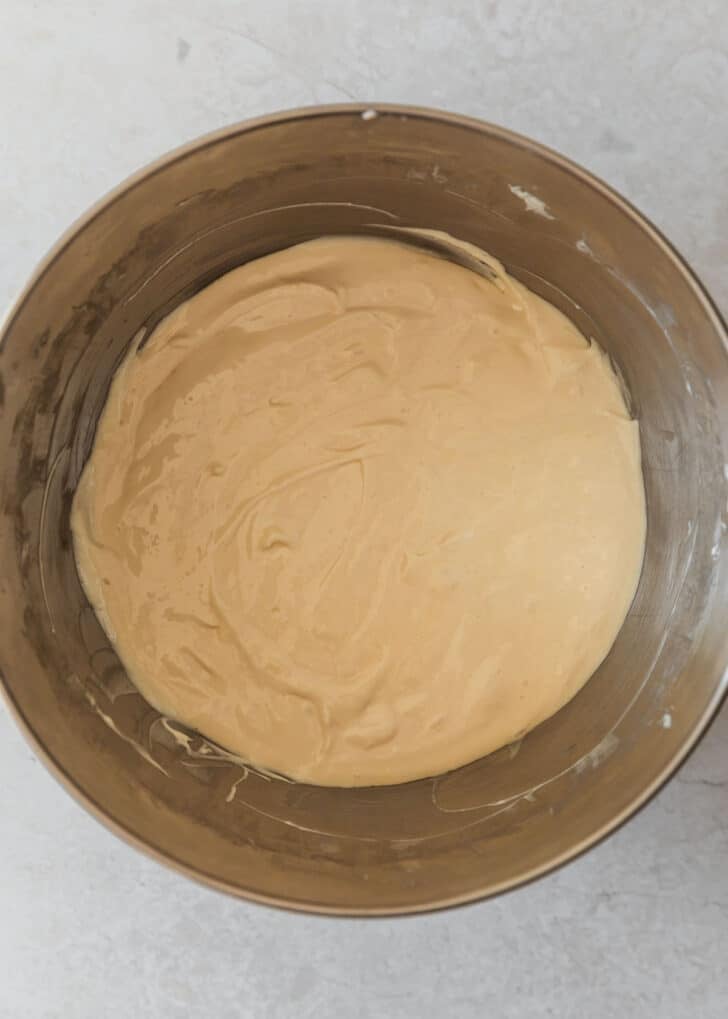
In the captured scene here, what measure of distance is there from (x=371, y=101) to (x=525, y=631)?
856 mm

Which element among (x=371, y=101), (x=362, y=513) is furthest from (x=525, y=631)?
(x=371, y=101)

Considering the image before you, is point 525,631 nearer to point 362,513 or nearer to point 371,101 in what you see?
point 362,513

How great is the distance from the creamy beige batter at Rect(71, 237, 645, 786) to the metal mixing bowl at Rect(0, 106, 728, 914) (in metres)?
0.04

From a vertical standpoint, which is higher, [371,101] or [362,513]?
[371,101]

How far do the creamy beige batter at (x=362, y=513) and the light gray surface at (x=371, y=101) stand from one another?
24 cm

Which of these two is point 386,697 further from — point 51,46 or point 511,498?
point 51,46

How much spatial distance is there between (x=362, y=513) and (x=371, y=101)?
25.0 inches

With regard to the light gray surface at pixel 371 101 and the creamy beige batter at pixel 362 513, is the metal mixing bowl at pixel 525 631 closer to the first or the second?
the creamy beige batter at pixel 362 513

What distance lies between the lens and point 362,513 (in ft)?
4.82

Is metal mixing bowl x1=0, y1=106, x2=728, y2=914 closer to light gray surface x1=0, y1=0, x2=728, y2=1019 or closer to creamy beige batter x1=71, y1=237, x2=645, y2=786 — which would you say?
creamy beige batter x1=71, y1=237, x2=645, y2=786

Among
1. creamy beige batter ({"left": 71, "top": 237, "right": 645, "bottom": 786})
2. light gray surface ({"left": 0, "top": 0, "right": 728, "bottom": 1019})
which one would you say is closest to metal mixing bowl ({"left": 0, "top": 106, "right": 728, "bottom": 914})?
creamy beige batter ({"left": 71, "top": 237, "right": 645, "bottom": 786})

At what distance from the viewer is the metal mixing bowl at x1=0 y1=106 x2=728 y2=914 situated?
115 cm

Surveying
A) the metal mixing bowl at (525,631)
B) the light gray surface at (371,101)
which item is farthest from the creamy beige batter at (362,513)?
the light gray surface at (371,101)

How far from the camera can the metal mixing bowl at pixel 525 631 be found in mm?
1146
